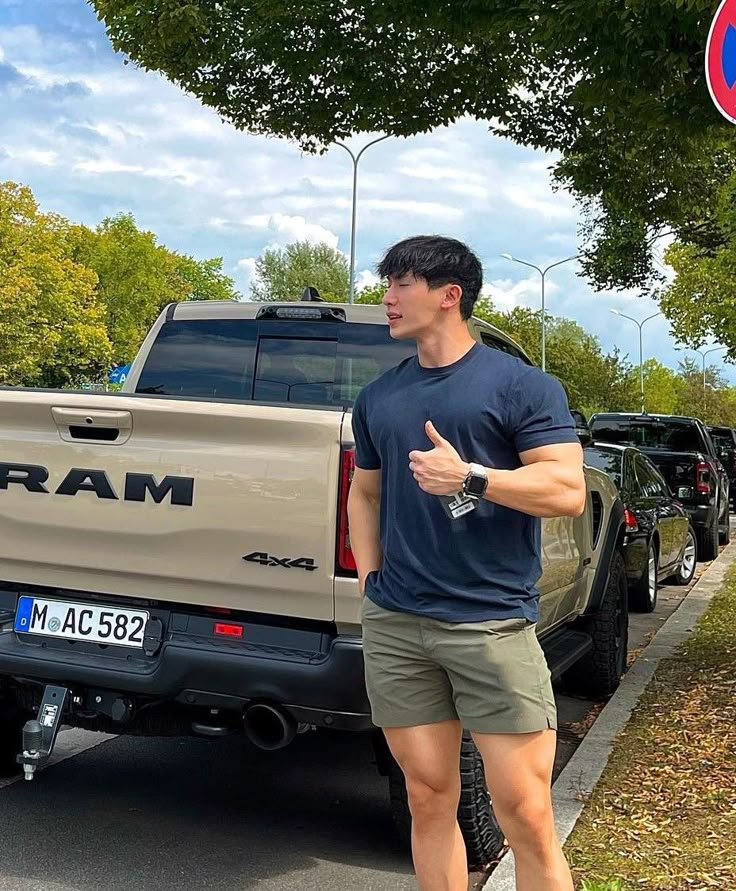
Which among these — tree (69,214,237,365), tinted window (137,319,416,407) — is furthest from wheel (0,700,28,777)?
tree (69,214,237,365)

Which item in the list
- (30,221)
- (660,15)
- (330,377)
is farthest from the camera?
(30,221)

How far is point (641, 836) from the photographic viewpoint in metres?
4.18

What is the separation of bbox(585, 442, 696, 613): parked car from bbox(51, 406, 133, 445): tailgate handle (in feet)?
19.0

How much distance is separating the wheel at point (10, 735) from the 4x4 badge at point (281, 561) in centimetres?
156

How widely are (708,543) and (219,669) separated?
38.1 feet

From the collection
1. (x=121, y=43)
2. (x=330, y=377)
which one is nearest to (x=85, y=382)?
A: (x=121, y=43)

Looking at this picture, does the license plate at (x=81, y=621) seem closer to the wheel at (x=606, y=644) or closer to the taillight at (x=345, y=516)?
the taillight at (x=345, y=516)

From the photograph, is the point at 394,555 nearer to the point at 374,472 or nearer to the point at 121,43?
the point at 374,472

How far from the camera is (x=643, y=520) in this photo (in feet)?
31.9

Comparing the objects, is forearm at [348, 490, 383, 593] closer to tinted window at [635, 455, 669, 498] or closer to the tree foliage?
tinted window at [635, 455, 669, 498]

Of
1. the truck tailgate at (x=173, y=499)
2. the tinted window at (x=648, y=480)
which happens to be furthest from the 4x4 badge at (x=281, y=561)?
the tinted window at (x=648, y=480)

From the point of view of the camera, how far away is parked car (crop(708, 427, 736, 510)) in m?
21.5

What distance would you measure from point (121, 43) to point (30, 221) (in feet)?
140

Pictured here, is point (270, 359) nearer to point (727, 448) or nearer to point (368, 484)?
point (368, 484)
